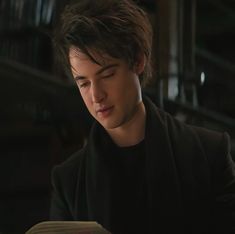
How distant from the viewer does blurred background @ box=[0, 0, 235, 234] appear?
8.88 ft

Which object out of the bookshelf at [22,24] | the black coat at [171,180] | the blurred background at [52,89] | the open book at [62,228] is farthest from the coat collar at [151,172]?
the bookshelf at [22,24]

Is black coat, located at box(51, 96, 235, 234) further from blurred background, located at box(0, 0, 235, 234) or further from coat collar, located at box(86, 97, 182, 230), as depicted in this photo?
blurred background, located at box(0, 0, 235, 234)

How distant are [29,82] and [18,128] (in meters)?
1.76

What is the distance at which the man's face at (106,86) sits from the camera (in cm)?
106

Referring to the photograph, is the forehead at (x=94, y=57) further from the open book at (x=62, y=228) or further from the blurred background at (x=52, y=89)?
the blurred background at (x=52, y=89)

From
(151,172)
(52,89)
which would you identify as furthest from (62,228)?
(52,89)

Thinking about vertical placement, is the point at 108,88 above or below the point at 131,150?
above

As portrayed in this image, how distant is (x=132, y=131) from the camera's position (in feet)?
3.72

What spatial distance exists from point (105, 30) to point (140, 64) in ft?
0.36

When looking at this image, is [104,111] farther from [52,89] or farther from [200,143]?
[52,89]

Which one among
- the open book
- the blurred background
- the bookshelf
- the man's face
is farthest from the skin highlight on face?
the bookshelf

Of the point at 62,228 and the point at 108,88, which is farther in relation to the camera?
the point at 108,88

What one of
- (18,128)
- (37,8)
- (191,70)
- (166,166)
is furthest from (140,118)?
(18,128)

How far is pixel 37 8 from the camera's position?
127 inches
